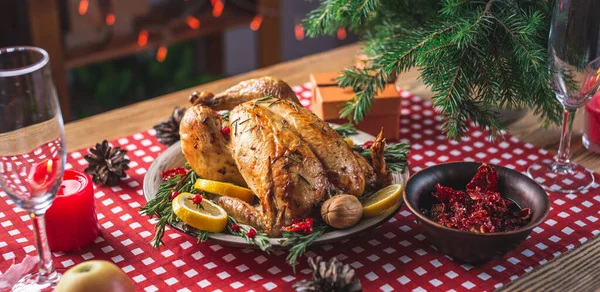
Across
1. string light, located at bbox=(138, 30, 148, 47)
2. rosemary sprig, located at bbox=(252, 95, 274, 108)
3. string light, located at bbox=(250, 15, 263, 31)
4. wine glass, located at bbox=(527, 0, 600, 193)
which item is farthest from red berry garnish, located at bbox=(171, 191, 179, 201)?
string light, located at bbox=(250, 15, 263, 31)

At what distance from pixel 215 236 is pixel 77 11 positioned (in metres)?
2.11

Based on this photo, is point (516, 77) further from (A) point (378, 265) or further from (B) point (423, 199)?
(A) point (378, 265)

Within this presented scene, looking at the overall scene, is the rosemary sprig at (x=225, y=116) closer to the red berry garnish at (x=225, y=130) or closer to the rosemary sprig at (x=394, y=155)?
the red berry garnish at (x=225, y=130)

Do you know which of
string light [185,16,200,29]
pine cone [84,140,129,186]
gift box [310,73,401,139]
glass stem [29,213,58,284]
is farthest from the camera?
string light [185,16,200,29]

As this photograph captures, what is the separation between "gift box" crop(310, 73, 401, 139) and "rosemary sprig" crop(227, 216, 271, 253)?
1.78ft

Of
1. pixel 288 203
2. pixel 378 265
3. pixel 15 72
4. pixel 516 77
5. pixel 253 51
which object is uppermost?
pixel 15 72

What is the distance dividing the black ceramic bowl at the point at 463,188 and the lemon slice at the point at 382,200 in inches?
1.2

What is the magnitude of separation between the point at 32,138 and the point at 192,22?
2323 millimetres

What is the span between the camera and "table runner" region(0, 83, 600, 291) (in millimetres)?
1213

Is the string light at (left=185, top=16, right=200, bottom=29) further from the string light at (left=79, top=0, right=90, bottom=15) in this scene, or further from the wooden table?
the wooden table

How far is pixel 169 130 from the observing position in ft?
5.67

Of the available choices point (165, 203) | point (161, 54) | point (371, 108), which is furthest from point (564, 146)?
point (161, 54)

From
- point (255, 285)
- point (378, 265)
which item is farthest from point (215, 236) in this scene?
point (378, 265)

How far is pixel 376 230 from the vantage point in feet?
4.48
